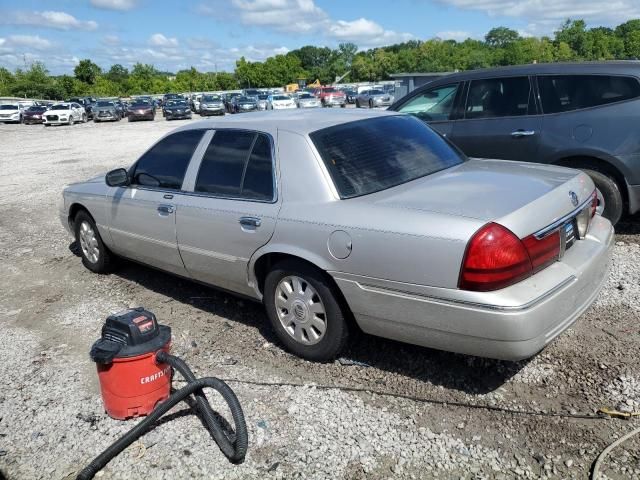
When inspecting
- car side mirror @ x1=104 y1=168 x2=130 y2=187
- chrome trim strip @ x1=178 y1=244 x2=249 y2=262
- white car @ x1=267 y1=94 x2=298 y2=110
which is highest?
car side mirror @ x1=104 y1=168 x2=130 y2=187

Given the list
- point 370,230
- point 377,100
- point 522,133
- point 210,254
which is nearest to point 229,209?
point 210,254

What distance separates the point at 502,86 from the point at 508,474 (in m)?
4.78

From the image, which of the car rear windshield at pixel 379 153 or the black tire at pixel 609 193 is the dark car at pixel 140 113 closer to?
the black tire at pixel 609 193

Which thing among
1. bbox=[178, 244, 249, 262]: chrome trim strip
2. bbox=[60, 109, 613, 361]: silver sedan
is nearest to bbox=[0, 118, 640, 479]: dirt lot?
bbox=[60, 109, 613, 361]: silver sedan

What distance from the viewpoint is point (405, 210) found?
10.8 ft

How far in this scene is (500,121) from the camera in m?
6.45

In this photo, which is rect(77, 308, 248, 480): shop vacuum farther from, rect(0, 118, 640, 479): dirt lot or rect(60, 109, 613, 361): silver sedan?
rect(60, 109, 613, 361): silver sedan

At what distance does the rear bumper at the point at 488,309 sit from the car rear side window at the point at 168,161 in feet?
6.15

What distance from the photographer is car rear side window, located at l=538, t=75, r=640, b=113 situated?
575cm

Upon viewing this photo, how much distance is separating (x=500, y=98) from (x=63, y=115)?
39.1m

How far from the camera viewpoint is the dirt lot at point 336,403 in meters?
2.94

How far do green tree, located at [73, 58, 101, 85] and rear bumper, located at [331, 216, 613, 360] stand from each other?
110219 mm

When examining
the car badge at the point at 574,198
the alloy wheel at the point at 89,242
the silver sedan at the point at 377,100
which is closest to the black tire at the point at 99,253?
the alloy wheel at the point at 89,242

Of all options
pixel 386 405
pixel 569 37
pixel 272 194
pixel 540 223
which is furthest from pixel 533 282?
pixel 569 37
